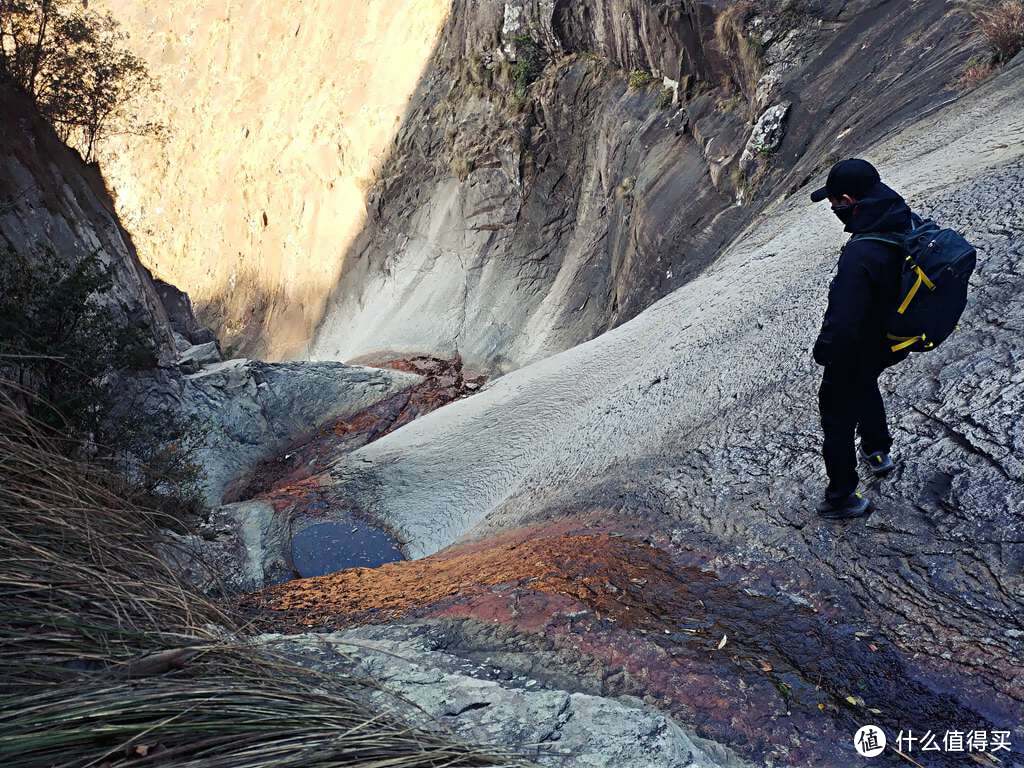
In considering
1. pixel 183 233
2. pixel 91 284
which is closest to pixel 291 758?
pixel 91 284

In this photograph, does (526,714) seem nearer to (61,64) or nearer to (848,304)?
(848,304)

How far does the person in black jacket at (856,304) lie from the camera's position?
13.1 feet

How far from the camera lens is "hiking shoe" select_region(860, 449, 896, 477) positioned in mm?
4703

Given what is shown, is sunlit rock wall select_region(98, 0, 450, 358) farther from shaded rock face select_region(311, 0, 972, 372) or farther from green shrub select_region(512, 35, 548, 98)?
green shrub select_region(512, 35, 548, 98)

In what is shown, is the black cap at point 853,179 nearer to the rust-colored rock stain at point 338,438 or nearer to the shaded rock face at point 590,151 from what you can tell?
the shaded rock face at point 590,151

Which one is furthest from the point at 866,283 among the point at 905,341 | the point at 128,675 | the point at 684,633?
the point at 128,675

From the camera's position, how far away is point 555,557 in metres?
5.12

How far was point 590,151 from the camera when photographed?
2080 cm

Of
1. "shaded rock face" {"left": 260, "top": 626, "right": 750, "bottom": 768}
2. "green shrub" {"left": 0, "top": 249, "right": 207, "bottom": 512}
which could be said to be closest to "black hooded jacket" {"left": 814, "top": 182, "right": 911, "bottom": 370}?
"shaded rock face" {"left": 260, "top": 626, "right": 750, "bottom": 768}

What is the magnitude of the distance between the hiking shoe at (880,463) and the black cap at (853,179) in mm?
1499

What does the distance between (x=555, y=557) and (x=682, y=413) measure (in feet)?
8.36

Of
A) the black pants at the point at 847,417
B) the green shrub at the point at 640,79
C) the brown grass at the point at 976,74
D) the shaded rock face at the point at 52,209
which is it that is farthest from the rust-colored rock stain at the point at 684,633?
the green shrub at the point at 640,79

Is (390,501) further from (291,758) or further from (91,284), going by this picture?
(291,758)

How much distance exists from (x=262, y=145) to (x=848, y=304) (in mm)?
31409
